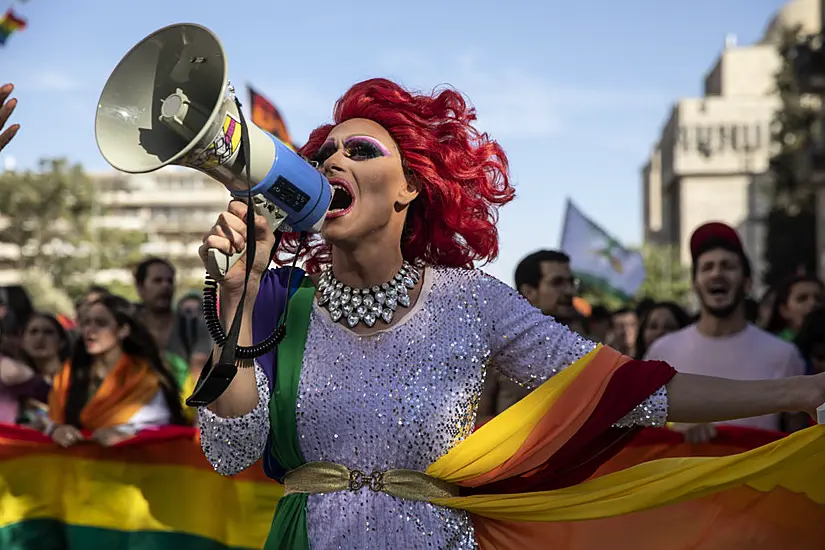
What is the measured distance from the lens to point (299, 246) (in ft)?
9.98

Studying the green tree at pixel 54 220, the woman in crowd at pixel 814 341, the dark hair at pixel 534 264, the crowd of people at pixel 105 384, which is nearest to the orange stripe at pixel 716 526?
the woman in crowd at pixel 814 341

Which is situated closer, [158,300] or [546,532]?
[546,532]

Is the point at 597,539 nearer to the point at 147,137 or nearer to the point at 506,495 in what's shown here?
the point at 506,495

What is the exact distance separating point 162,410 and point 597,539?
3.68 meters

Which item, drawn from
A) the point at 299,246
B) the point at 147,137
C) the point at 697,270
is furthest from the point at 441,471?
the point at 697,270

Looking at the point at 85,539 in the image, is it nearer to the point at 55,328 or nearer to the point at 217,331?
the point at 55,328

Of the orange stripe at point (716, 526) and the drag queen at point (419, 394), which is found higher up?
the drag queen at point (419, 394)

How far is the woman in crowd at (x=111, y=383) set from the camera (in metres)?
6.31

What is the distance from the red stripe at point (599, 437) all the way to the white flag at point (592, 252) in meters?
9.97

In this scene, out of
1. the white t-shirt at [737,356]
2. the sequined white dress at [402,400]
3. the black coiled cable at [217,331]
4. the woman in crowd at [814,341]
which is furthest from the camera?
the woman in crowd at [814,341]

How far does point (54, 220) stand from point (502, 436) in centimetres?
4726

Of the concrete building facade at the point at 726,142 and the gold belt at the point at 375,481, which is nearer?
the gold belt at the point at 375,481

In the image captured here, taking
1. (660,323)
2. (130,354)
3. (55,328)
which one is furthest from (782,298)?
(55,328)

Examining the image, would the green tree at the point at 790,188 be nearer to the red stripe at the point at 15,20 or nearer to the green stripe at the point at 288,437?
the red stripe at the point at 15,20
